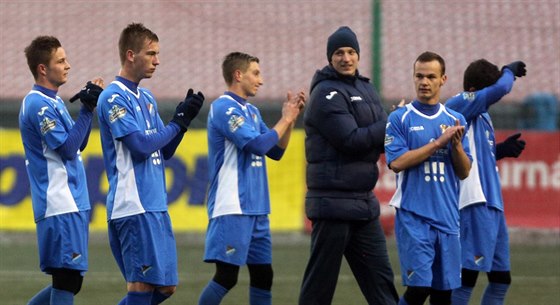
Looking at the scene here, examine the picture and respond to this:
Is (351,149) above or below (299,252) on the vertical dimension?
above

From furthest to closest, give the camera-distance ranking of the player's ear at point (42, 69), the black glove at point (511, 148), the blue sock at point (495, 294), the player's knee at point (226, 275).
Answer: the black glove at point (511, 148)
the player's knee at point (226, 275)
the blue sock at point (495, 294)
the player's ear at point (42, 69)

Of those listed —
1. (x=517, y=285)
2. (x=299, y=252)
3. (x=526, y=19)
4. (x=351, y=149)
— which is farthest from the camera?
(x=526, y=19)

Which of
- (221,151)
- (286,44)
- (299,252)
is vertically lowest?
(299,252)

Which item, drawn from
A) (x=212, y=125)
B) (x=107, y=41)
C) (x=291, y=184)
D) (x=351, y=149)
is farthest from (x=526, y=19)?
(x=351, y=149)

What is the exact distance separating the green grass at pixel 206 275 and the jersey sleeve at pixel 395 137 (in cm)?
269

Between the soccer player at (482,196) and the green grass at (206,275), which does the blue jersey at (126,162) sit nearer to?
the soccer player at (482,196)

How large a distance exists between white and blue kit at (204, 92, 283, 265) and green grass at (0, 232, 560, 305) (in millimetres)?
1328

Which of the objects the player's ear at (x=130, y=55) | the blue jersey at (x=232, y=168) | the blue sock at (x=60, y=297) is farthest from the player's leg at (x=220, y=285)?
the player's ear at (x=130, y=55)

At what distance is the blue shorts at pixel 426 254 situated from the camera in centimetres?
690

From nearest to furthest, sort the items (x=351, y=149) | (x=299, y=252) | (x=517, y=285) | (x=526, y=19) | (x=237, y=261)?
(x=351, y=149) < (x=237, y=261) < (x=517, y=285) < (x=299, y=252) < (x=526, y=19)

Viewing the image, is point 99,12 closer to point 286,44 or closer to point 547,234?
point 286,44

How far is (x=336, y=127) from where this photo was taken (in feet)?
22.7

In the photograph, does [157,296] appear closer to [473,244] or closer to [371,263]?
[371,263]

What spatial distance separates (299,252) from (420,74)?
662 centimetres
